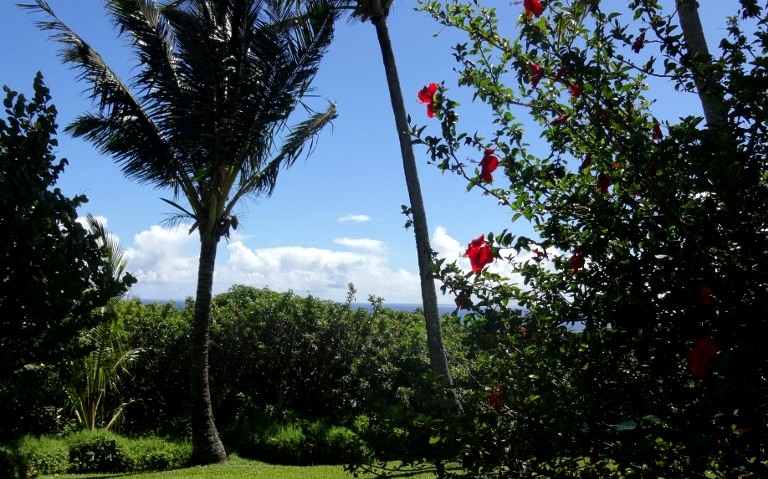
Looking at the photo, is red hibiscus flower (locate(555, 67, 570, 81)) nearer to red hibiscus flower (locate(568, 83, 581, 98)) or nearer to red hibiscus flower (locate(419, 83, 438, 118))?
red hibiscus flower (locate(568, 83, 581, 98))

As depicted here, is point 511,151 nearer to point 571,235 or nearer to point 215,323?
point 571,235

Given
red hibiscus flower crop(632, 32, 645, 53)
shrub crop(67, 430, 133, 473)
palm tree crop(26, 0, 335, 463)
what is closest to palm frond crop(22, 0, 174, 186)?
palm tree crop(26, 0, 335, 463)

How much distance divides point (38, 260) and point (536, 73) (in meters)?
3.44

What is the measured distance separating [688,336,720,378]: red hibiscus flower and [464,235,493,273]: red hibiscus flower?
95 cm

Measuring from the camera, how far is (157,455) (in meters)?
9.84

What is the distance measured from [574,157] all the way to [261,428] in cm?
935

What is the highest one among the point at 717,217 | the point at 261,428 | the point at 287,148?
the point at 287,148

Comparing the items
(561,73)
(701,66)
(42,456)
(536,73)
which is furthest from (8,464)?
(701,66)

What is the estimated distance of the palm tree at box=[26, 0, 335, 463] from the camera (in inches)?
378

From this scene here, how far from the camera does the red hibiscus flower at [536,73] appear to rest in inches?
117

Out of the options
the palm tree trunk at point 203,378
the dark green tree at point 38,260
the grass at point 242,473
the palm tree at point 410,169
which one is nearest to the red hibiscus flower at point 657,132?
the dark green tree at point 38,260

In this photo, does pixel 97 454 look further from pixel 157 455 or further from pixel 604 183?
pixel 604 183

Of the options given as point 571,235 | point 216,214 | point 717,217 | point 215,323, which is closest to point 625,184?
point 571,235

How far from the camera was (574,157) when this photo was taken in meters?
3.05
